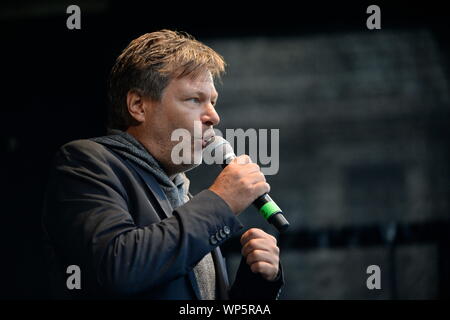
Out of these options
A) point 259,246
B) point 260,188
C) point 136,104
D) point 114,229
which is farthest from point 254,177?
point 136,104

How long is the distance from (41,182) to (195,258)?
2.07 metres

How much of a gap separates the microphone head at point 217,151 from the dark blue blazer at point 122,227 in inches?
7.1

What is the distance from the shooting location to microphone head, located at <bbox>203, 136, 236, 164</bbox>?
141cm

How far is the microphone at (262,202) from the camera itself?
4.15 feet

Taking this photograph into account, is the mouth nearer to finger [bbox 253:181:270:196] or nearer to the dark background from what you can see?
finger [bbox 253:181:270:196]

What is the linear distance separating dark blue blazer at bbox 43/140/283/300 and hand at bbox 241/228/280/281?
181mm

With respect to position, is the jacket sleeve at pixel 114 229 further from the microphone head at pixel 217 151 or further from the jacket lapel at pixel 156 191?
the microphone head at pixel 217 151

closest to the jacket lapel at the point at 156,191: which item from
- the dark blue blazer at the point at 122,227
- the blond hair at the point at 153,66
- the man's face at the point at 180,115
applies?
the dark blue blazer at the point at 122,227

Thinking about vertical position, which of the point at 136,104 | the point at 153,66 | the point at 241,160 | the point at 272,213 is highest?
the point at 153,66

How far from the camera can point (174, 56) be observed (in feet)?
4.81

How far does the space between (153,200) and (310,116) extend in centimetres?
187

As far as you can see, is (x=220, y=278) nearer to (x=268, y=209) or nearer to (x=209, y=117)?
(x=268, y=209)

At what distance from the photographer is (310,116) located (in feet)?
9.91
